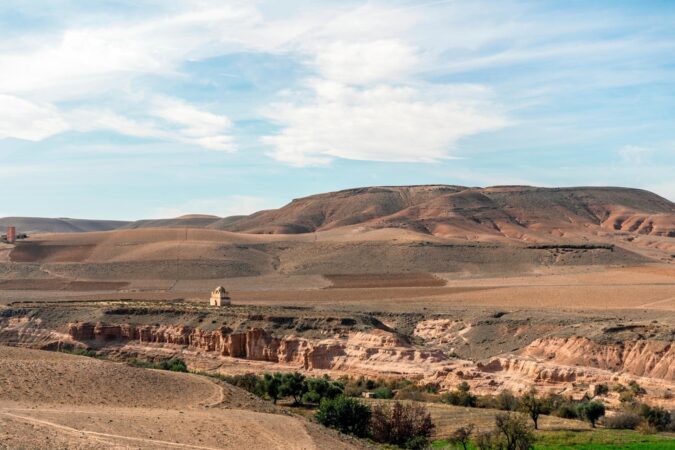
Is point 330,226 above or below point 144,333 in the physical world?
above

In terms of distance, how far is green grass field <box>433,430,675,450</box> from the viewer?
1185 inches

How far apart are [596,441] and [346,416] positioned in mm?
9328

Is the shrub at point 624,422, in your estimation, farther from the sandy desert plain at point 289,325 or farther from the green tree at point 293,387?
the green tree at point 293,387

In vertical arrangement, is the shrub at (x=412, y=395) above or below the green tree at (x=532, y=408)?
below

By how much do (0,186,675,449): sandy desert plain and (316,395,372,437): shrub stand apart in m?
1.87

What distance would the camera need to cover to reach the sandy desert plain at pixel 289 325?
2502 centimetres

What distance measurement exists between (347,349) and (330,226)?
441ft

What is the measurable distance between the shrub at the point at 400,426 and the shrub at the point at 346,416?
1.49ft

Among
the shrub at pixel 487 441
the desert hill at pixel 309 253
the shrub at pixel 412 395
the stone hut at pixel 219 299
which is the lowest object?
the shrub at pixel 412 395

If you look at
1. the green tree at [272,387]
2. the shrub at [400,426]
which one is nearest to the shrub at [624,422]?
the shrub at [400,426]

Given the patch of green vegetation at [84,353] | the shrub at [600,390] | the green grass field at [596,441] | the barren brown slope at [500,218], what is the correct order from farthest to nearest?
the barren brown slope at [500,218] < the patch of green vegetation at [84,353] < the shrub at [600,390] < the green grass field at [596,441]

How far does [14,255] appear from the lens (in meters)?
113

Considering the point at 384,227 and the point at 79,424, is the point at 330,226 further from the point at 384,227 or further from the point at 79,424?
the point at 79,424

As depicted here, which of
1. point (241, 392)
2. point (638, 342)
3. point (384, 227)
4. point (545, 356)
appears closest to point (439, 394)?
point (545, 356)
